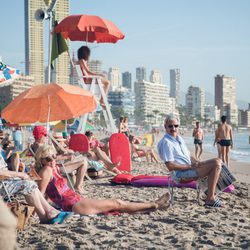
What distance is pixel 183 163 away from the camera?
5.13 m

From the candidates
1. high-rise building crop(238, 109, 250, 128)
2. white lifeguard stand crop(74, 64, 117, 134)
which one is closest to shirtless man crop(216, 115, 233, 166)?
white lifeguard stand crop(74, 64, 117, 134)

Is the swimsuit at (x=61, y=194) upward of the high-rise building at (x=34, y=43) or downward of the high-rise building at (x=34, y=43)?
downward

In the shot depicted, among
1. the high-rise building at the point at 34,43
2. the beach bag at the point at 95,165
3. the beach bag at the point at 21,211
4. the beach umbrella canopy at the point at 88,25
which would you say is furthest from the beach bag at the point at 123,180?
the high-rise building at the point at 34,43

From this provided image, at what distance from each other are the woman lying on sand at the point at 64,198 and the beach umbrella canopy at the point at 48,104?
1427 mm

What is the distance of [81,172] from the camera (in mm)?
5852

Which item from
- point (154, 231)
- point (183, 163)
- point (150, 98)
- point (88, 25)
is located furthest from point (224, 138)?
point (150, 98)

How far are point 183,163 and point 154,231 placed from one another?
1.46 m

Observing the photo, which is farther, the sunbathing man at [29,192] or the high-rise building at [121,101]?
the high-rise building at [121,101]

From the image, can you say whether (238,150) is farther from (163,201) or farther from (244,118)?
(244,118)

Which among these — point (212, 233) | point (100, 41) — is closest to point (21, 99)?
point (212, 233)

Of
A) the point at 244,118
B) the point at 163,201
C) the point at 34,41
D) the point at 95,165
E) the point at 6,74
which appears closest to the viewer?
the point at 163,201

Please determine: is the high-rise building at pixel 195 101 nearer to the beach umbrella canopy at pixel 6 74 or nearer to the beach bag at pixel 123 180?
the beach umbrella canopy at pixel 6 74

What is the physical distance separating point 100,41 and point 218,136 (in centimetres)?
366

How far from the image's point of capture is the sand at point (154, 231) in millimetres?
3408
